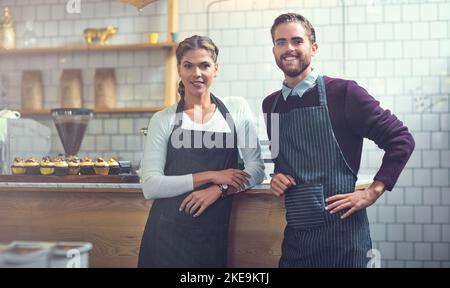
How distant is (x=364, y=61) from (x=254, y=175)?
0.52 m

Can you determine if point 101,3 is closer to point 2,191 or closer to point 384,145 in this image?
point 2,191

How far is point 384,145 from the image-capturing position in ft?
3.63

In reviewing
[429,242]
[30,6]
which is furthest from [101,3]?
[429,242]

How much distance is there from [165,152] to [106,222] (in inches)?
10.3

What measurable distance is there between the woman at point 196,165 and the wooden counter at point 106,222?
0.05m

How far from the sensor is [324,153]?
43.9 inches

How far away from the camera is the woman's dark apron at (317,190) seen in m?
1.12

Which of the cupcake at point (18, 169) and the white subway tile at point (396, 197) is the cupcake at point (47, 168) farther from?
the white subway tile at point (396, 197)

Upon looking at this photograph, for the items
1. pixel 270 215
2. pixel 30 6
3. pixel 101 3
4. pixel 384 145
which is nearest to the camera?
pixel 384 145

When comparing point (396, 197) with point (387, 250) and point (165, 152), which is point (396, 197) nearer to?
point (387, 250)

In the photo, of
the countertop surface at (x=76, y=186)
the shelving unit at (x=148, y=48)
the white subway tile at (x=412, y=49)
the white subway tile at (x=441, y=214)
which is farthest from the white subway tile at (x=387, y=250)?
the shelving unit at (x=148, y=48)

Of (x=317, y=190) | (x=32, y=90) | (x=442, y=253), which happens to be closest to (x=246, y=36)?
(x=317, y=190)

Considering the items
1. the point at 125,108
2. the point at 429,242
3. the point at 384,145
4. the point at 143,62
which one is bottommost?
the point at 429,242

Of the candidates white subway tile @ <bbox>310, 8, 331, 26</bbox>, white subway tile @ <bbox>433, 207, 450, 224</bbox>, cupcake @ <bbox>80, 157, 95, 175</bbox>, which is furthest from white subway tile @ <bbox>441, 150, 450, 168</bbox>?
cupcake @ <bbox>80, 157, 95, 175</bbox>
